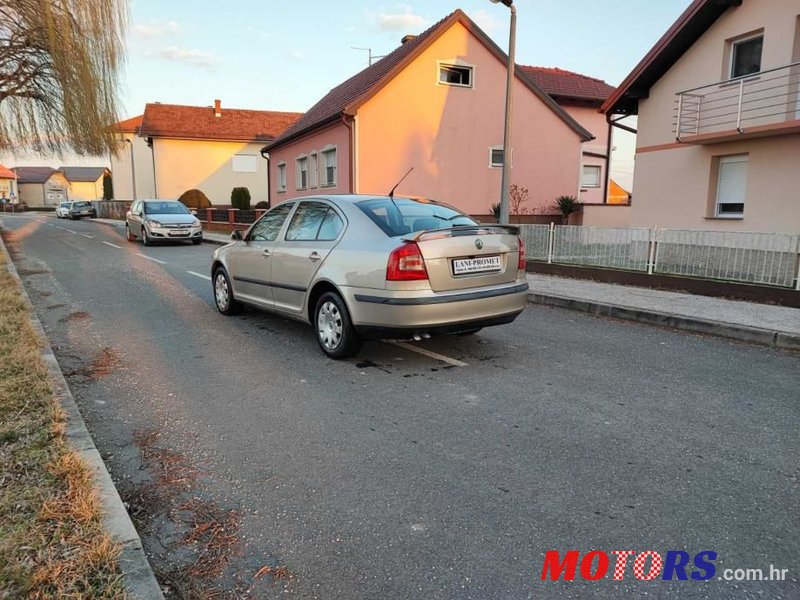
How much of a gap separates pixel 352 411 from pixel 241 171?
144ft

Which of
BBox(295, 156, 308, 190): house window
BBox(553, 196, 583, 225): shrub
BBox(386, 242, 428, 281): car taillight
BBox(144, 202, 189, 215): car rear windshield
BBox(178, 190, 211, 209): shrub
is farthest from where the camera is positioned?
BBox(178, 190, 211, 209): shrub

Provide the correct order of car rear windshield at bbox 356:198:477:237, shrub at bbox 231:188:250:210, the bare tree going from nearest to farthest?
car rear windshield at bbox 356:198:477:237 → the bare tree → shrub at bbox 231:188:250:210

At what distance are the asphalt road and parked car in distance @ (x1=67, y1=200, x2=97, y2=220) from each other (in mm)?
52202

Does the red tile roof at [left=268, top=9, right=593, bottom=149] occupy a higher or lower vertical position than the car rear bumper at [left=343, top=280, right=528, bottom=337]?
higher

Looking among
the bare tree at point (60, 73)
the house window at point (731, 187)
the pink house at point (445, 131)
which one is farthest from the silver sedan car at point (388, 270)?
the bare tree at point (60, 73)

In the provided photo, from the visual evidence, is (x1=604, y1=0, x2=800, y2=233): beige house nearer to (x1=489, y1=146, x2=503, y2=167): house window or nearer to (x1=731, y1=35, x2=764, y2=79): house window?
(x1=731, y1=35, x2=764, y2=79): house window

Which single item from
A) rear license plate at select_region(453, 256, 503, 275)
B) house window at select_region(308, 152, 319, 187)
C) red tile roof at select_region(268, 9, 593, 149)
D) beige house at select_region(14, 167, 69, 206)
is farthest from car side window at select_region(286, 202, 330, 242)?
beige house at select_region(14, 167, 69, 206)

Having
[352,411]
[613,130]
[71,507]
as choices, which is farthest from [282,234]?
[613,130]

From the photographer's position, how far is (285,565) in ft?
8.39

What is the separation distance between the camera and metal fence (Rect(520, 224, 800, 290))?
855cm

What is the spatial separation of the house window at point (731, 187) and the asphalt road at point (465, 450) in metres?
8.15

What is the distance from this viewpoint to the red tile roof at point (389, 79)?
2026 centimetres

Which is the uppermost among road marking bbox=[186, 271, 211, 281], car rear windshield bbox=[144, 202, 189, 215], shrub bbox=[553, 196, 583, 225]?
shrub bbox=[553, 196, 583, 225]

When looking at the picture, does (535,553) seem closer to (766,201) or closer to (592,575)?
(592,575)
